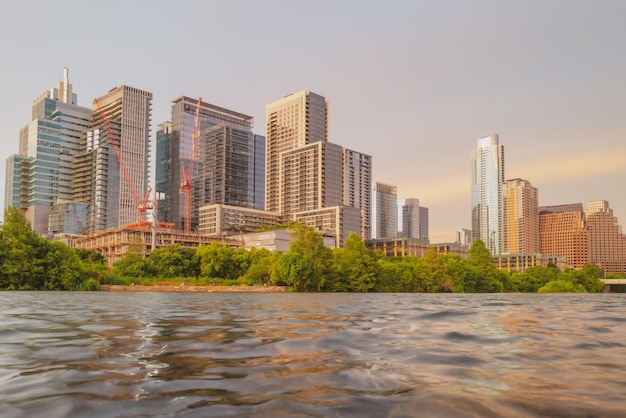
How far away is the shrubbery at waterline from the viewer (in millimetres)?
73062

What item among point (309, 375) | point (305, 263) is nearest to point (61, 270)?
point (305, 263)

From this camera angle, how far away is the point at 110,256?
171 metres

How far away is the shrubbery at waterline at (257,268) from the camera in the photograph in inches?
2876

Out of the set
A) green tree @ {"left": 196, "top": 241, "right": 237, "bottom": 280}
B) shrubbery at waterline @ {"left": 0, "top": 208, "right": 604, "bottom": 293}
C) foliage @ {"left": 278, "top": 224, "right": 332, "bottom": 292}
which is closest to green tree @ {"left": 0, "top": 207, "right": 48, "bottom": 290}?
shrubbery at waterline @ {"left": 0, "top": 208, "right": 604, "bottom": 293}

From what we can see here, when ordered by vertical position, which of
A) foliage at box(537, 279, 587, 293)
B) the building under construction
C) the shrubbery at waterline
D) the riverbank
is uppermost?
the building under construction

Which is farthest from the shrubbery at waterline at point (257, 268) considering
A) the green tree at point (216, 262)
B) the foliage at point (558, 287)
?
the foliage at point (558, 287)

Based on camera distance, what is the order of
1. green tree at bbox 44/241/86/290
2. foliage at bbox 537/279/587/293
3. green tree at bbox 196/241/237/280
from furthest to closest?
foliage at bbox 537/279/587/293, green tree at bbox 196/241/237/280, green tree at bbox 44/241/86/290

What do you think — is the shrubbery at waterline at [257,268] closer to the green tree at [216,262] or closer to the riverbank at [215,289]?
the green tree at [216,262]

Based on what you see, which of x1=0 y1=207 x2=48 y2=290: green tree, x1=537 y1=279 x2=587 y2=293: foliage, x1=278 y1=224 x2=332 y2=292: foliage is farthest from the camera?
x1=537 y1=279 x2=587 y2=293: foliage

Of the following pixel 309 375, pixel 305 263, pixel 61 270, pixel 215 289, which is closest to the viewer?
pixel 309 375

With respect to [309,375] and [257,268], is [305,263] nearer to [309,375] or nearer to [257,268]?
[257,268]

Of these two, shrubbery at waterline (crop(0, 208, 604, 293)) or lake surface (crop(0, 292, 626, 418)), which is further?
shrubbery at waterline (crop(0, 208, 604, 293))

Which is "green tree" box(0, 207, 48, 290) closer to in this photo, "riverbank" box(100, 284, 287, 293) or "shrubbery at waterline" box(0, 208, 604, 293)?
"shrubbery at waterline" box(0, 208, 604, 293)

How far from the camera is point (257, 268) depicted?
335 ft
